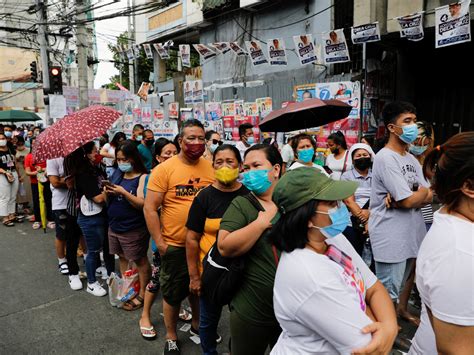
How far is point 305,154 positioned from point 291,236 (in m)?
2.64

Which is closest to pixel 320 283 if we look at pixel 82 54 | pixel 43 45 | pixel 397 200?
pixel 397 200

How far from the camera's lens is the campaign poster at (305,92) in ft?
28.6

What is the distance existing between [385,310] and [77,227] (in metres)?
4.22

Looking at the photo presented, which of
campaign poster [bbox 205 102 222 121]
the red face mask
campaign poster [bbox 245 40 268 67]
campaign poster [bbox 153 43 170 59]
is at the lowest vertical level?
the red face mask

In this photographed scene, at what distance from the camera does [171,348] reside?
323 cm

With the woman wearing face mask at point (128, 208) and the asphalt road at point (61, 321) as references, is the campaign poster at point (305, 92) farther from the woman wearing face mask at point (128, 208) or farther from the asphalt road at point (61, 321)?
the asphalt road at point (61, 321)

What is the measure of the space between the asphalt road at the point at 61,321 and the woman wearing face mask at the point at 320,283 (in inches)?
82.6

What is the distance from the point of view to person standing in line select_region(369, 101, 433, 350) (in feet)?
9.75

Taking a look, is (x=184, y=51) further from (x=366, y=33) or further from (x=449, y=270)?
(x=449, y=270)

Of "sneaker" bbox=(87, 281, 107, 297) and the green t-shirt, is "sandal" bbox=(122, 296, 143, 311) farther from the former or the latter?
the green t-shirt

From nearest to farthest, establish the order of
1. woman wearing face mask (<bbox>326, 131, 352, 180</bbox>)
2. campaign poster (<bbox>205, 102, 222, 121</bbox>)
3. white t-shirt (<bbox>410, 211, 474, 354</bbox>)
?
white t-shirt (<bbox>410, 211, 474, 354</bbox>), woman wearing face mask (<bbox>326, 131, 352, 180</bbox>), campaign poster (<bbox>205, 102, 222, 121</bbox>)

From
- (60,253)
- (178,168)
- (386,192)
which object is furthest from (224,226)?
(60,253)

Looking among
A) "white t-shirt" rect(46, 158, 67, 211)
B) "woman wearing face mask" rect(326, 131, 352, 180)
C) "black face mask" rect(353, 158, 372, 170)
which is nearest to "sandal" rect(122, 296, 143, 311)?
"white t-shirt" rect(46, 158, 67, 211)

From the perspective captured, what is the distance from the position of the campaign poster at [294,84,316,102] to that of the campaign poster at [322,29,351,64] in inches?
53.0
